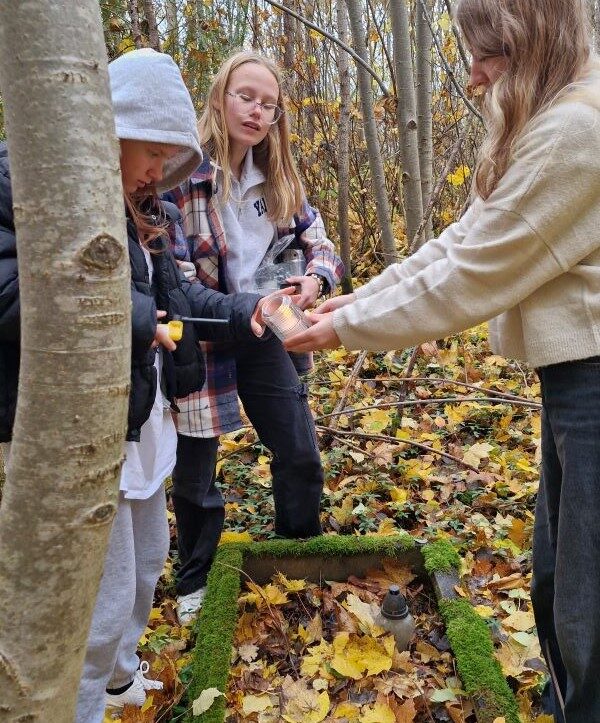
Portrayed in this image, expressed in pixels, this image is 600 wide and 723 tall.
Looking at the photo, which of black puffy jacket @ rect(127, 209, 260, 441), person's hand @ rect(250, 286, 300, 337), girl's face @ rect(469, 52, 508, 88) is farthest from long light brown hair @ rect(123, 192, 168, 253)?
girl's face @ rect(469, 52, 508, 88)

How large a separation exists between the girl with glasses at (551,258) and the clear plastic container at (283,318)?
47 cm

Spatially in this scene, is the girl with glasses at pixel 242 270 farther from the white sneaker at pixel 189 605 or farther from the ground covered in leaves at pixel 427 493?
the ground covered in leaves at pixel 427 493

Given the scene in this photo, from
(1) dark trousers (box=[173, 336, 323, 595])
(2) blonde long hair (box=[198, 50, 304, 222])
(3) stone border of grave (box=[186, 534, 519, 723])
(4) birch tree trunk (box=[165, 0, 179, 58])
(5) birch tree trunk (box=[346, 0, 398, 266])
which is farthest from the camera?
(4) birch tree trunk (box=[165, 0, 179, 58])

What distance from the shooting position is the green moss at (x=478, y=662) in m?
1.95

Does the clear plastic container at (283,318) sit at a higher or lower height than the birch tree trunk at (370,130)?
lower

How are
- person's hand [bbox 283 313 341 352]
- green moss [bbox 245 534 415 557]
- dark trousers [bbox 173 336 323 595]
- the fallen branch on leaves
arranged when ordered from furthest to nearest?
the fallen branch on leaves → green moss [bbox 245 534 415 557] → dark trousers [bbox 173 336 323 595] → person's hand [bbox 283 313 341 352]

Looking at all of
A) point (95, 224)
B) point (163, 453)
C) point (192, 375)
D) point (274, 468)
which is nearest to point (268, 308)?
point (192, 375)

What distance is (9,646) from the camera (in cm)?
67

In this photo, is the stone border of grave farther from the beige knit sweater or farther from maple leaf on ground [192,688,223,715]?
the beige knit sweater

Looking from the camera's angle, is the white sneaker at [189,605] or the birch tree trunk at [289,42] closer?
the white sneaker at [189,605]

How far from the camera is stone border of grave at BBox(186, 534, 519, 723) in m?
2.03

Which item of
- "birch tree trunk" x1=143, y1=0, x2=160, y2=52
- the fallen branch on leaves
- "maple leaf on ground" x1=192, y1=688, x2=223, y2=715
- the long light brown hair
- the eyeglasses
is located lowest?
"maple leaf on ground" x1=192, y1=688, x2=223, y2=715

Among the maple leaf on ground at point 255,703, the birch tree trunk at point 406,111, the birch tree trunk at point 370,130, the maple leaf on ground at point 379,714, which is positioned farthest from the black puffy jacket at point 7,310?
the birch tree trunk at point 370,130

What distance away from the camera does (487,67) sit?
5.05ft
